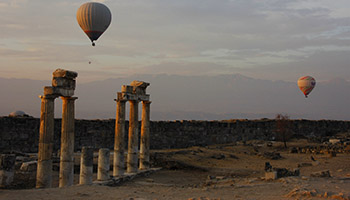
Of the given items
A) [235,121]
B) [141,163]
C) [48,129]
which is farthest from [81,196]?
[235,121]

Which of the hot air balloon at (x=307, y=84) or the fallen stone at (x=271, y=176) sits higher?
the hot air balloon at (x=307, y=84)

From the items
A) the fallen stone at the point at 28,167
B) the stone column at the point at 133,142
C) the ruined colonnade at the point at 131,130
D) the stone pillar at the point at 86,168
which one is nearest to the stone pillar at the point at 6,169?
the stone pillar at the point at 86,168

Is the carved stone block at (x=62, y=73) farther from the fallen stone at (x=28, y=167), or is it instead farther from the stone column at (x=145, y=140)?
the stone column at (x=145, y=140)

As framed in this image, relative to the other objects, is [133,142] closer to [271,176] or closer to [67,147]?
[67,147]

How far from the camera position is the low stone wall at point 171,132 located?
27891 mm

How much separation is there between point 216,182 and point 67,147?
19.6ft

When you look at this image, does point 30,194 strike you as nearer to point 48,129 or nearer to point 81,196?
point 81,196

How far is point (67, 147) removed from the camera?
1569 centimetres

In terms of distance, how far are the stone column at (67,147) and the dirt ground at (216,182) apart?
25.9 inches

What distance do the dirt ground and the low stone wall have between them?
486 centimetres

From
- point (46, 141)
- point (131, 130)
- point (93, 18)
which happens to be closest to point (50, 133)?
point (46, 141)

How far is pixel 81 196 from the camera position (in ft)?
40.3

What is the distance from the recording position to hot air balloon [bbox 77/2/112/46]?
29578 mm

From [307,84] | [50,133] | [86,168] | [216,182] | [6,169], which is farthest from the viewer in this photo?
[307,84]
